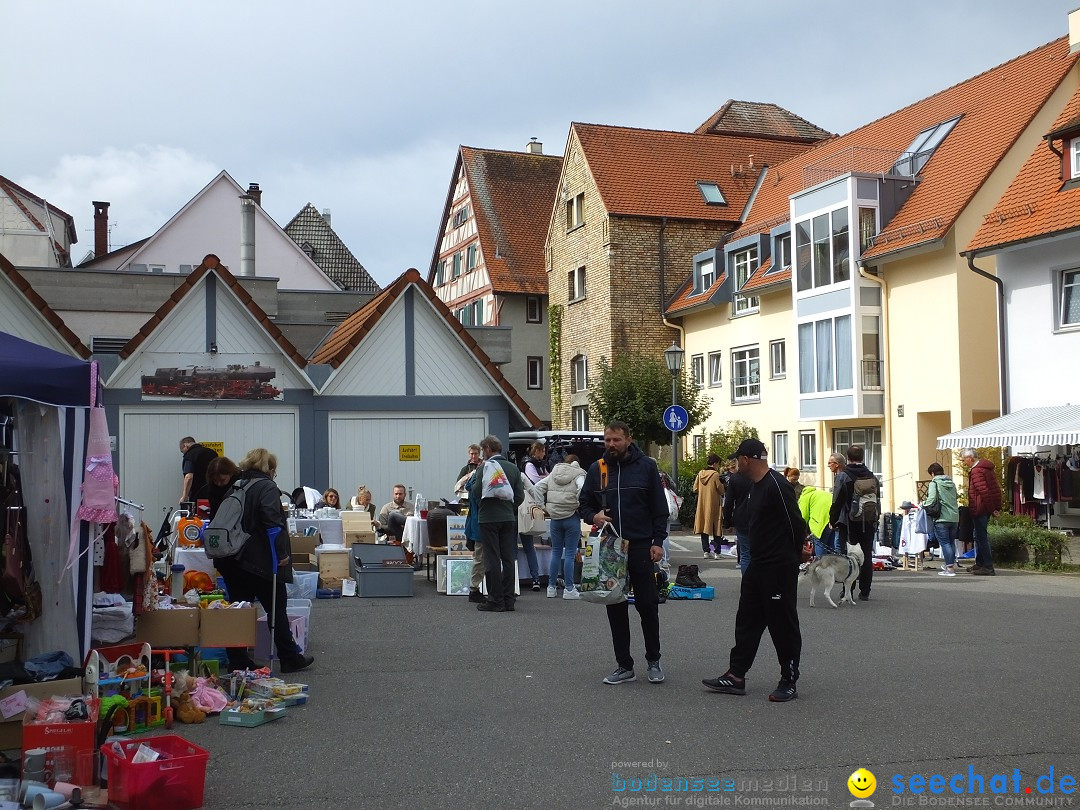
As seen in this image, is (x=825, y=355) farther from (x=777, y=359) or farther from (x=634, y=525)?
(x=634, y=525)

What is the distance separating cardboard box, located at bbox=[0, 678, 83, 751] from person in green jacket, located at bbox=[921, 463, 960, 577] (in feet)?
46.5

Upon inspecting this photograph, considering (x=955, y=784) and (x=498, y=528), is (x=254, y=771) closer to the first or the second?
(x=955, y=784)

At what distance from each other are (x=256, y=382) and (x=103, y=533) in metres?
12.4

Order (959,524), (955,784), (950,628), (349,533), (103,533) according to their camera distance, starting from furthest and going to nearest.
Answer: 1. (959,524)
2. (349,533)
3. (950,628)
4. (103,533)
5. (955,784)

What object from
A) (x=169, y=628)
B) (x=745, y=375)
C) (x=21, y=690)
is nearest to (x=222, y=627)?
(x=169, y=628)

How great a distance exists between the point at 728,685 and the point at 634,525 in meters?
1.33

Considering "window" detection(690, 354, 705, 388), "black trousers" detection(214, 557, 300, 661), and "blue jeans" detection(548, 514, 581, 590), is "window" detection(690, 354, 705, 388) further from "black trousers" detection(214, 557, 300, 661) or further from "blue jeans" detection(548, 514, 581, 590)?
"black trousers" detection(214, 557, 300, 661)

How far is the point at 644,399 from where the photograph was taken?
36531 millimetres

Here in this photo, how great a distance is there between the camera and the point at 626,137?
45.2 metres

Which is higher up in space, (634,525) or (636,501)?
(636,501)

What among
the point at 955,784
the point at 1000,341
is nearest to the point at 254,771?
the point at 955,784

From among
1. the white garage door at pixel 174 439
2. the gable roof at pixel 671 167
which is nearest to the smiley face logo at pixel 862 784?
the white garage door at pixel 174 439

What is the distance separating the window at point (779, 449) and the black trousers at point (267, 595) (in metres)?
27.8

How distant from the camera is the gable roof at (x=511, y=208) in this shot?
50.1 m
